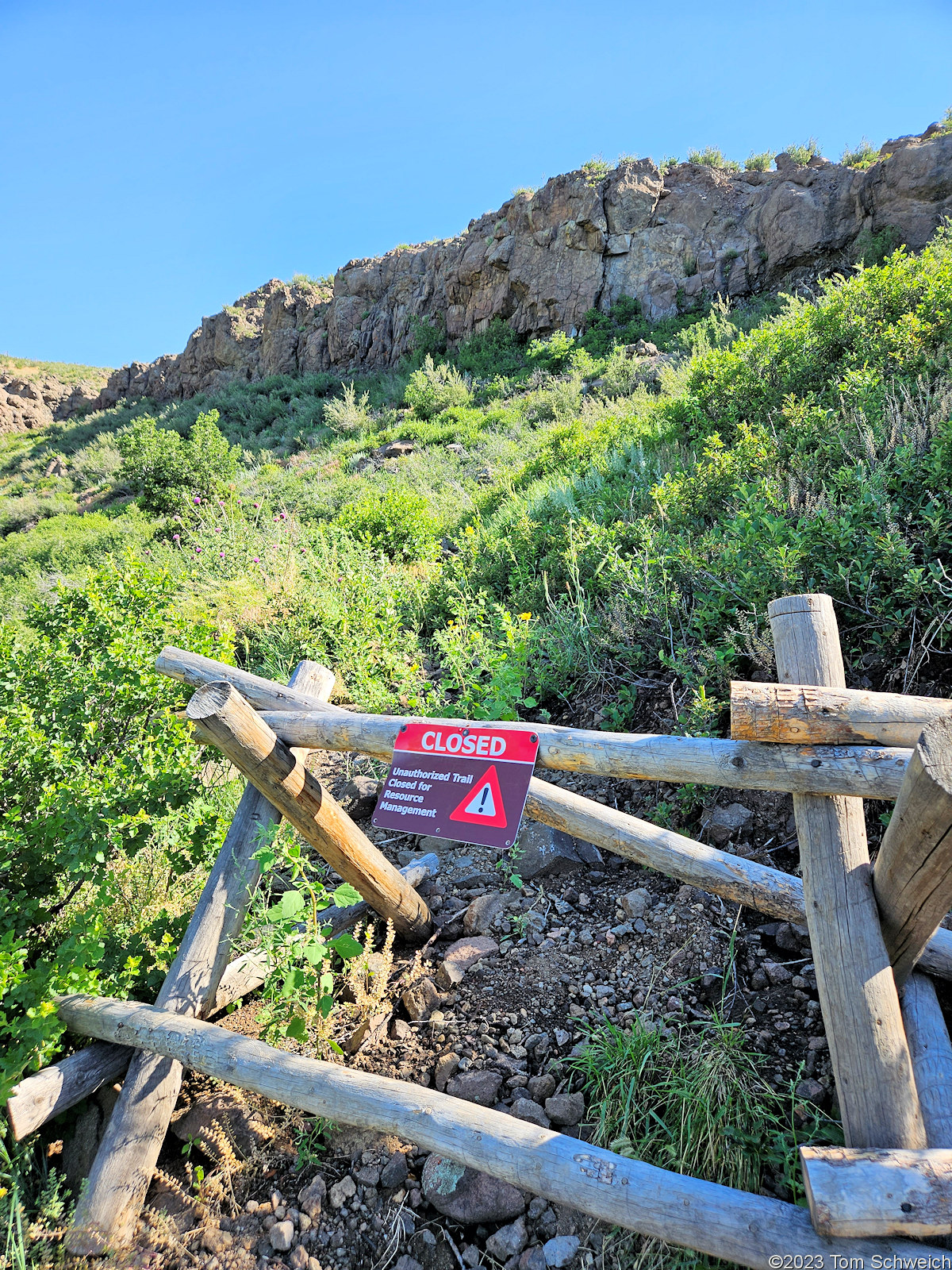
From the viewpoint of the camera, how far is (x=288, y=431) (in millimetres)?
21875

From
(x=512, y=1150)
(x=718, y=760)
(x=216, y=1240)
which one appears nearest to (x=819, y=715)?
(x=718, y=760)

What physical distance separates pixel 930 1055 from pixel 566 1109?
1085mm

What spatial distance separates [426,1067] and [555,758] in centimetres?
131

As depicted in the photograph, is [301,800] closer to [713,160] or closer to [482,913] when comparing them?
[482,913]

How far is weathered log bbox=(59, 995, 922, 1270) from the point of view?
1.45m

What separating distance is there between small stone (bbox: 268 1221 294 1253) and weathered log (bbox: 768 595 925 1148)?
5.40 ft

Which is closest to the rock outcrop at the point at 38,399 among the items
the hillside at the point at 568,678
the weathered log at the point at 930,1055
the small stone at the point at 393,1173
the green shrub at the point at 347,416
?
the green shrub at the point at 347,416

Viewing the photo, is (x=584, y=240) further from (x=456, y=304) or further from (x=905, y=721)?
(x=905, y=721)

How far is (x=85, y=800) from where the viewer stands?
8.73ft

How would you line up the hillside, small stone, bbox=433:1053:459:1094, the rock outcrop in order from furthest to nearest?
the rock outcrop < small stone, bbox=433:1053:459:1094 < the hillside

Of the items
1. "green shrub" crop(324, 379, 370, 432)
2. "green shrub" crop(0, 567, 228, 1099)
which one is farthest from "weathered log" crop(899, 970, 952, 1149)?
"green shrub" crop(324, 379, 370, 432)

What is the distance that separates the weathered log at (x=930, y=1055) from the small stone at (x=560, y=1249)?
1.00m

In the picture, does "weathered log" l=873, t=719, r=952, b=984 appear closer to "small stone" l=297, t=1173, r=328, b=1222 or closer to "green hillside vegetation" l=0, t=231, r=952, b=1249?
Result: "green hillside vegetation" l=0, t=231, r=952, b=1249

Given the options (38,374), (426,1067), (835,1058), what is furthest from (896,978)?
(38,374)
